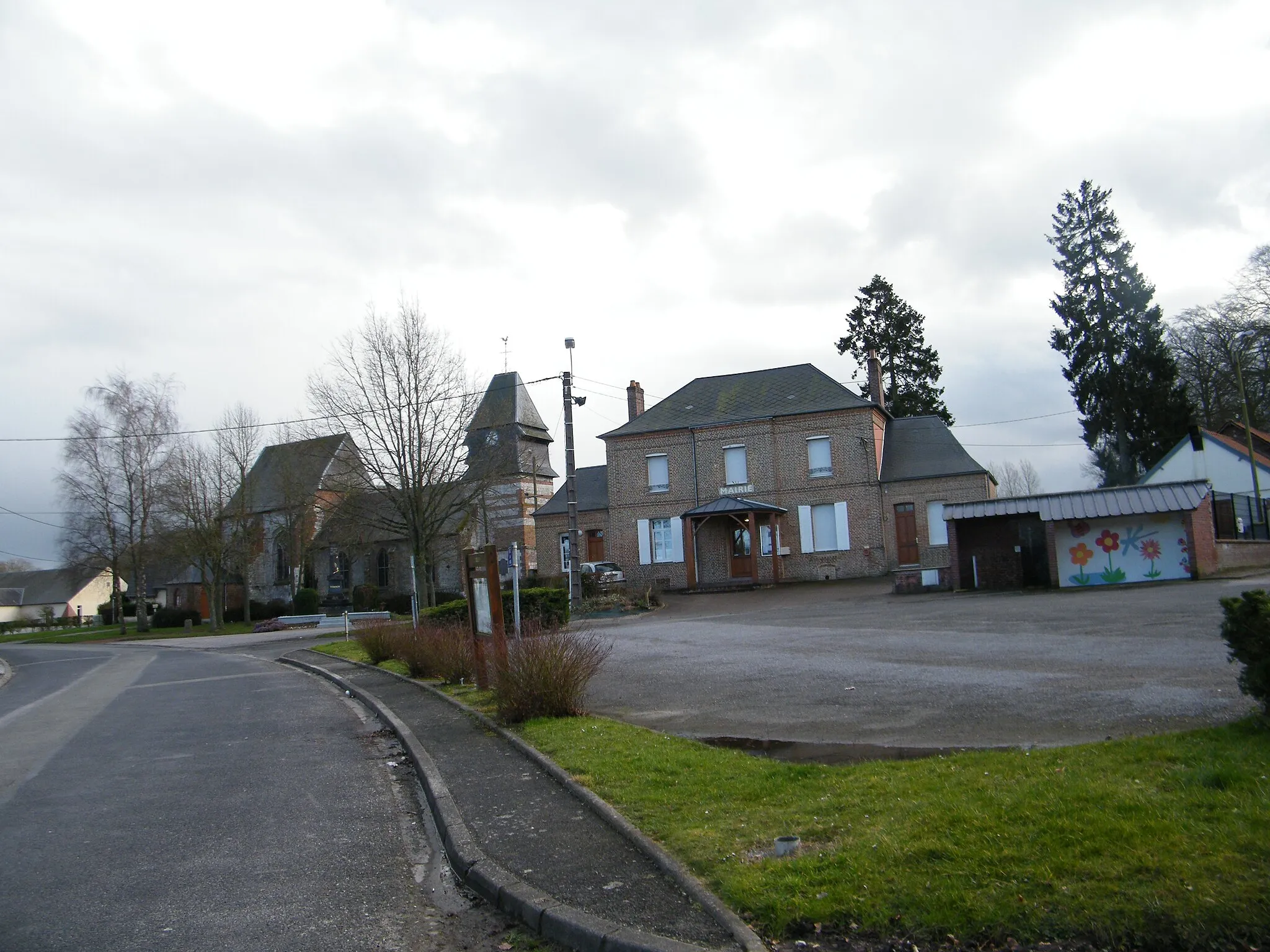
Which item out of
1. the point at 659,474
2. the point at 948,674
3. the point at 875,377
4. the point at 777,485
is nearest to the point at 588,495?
the point at 659,474

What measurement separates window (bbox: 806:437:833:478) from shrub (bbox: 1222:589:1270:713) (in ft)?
108

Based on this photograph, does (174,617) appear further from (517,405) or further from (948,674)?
(948,674)

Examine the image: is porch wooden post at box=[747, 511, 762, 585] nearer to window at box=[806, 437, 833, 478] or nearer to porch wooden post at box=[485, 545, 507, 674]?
window at box=[806, 437, 833, 478]

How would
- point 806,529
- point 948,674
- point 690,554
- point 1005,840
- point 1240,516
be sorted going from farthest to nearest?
point 690,554 → point 806,529 → point 1240,516 → point 948,674 → point 1005,840

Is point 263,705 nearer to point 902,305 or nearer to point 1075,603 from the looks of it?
point 1075,603

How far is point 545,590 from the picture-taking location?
82.6 ft

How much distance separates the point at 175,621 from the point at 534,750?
171ft

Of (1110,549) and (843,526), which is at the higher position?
(843,526)

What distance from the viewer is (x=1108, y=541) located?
26000 millimetres

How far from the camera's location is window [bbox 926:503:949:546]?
37562mm

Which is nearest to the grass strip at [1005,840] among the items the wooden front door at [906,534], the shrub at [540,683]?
the shrub at [540,683]

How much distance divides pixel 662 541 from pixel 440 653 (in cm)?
2540

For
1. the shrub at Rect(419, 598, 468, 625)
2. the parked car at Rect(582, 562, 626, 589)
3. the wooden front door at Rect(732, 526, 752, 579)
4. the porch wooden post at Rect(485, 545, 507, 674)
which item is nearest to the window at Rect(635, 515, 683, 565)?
the parked car at Rect(582, 562, 626, 589)

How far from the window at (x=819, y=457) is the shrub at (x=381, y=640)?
22547mm
